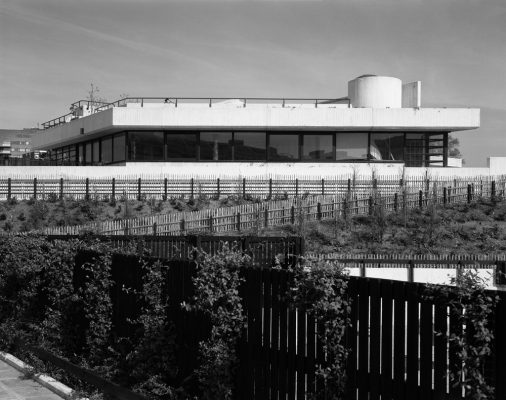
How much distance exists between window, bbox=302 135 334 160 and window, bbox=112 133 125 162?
11.7 m

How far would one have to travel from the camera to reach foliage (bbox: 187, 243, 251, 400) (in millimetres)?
6859

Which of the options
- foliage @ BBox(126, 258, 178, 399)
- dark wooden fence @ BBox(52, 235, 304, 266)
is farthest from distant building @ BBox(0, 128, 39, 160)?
foliage @ BBox(126, 258, 178, 399)

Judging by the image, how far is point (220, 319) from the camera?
6.91 metres

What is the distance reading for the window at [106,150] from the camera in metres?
48.8

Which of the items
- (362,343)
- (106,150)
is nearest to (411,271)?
(362,343)

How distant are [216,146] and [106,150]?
28.6 feet

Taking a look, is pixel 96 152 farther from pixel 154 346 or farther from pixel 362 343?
pixel 362 343

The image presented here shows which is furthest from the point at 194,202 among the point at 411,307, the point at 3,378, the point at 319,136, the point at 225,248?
the point at 411,307

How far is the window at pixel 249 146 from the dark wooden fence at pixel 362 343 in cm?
3816

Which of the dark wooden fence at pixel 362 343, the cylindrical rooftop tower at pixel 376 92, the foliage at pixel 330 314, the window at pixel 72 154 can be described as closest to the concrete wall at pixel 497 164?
the cylindrical rooftop tower at pixel 376 92

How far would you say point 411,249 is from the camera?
95.7 feet

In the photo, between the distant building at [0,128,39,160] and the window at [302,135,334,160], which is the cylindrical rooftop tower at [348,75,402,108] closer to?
the window at [302,135,334,160]

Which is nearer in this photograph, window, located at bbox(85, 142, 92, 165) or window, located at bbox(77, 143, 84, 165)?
window, located at bbox(85, 142, 92, 165)

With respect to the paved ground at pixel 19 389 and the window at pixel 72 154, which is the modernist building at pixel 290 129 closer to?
the window at pixel 72 154
